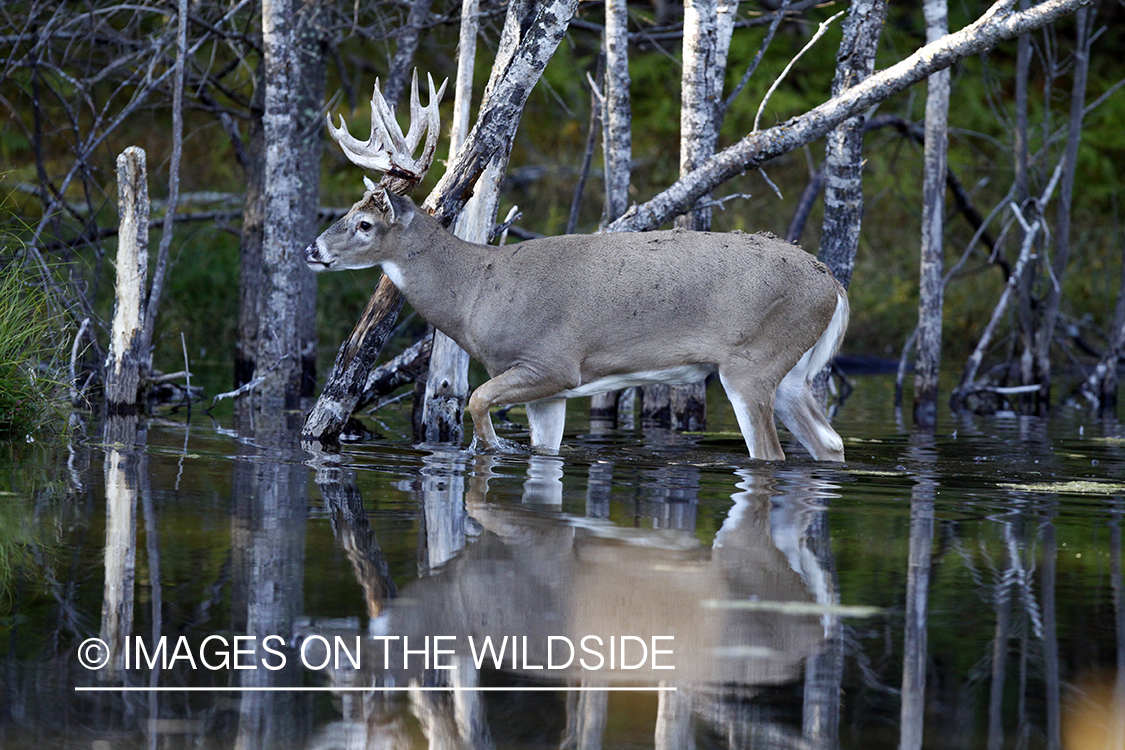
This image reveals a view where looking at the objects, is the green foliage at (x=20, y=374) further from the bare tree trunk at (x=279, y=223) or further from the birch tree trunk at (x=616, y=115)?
the birch tree trunk at (x=616, y=115)

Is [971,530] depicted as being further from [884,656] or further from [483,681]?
[483,681]

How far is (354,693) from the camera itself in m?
3.22

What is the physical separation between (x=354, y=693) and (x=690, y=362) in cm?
518

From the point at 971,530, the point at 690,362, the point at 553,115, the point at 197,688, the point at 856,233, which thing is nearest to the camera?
the point at 197,688

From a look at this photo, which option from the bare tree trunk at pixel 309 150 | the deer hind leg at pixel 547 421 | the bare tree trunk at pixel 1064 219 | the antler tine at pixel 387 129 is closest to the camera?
the antler tine at pixel 387 129

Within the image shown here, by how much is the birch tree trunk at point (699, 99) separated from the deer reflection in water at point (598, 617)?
515 centimetres

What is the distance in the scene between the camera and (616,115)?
1100 centimetres

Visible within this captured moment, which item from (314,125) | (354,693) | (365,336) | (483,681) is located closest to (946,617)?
(483,681)

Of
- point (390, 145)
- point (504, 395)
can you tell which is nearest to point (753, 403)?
point (504, 395)

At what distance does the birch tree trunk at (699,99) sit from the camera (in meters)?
10.2

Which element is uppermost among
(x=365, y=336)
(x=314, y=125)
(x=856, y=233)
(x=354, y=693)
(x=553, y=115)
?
(x=553, y=115)

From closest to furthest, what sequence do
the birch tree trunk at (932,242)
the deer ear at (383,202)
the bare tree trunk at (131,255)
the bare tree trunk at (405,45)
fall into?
1. the deer ear at (383,202)
2. the bare tree trunk at (131,255)
3. the birch tree trunk at (932,242)
4. the bare tree trunk at (405,45)

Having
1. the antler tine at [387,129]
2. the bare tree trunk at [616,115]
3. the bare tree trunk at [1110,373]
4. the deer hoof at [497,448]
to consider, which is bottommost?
the deer hoof at [497,448]

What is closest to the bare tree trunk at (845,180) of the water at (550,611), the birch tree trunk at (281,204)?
the water at (550,611)
